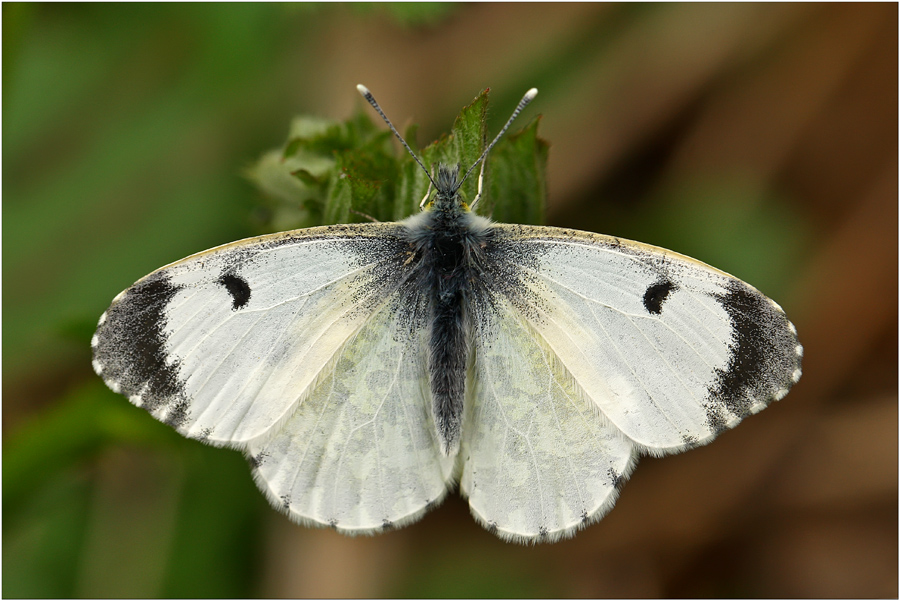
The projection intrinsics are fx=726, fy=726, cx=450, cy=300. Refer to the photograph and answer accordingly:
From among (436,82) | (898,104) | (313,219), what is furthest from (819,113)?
(313,219)

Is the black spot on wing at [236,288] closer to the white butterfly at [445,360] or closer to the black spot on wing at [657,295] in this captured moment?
the white butterfly at [445,360]

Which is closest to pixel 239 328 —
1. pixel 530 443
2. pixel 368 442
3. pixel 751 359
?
pixel 368 442

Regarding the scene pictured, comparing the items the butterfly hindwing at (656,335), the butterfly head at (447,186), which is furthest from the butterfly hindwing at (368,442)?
the butterfly hindwing at (656,335)

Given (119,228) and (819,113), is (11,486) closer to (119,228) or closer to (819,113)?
(119,228)

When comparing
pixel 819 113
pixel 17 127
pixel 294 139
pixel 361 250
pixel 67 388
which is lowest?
pixel 67 388

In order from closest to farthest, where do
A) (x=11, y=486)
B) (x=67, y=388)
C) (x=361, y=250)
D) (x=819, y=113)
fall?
(x=361, y=250) < (x=11, y=486) < (x=67, y=388) < (x=819, y=113)

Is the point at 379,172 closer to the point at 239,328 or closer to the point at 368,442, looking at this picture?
the point at 239,328

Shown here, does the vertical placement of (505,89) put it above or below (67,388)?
above
